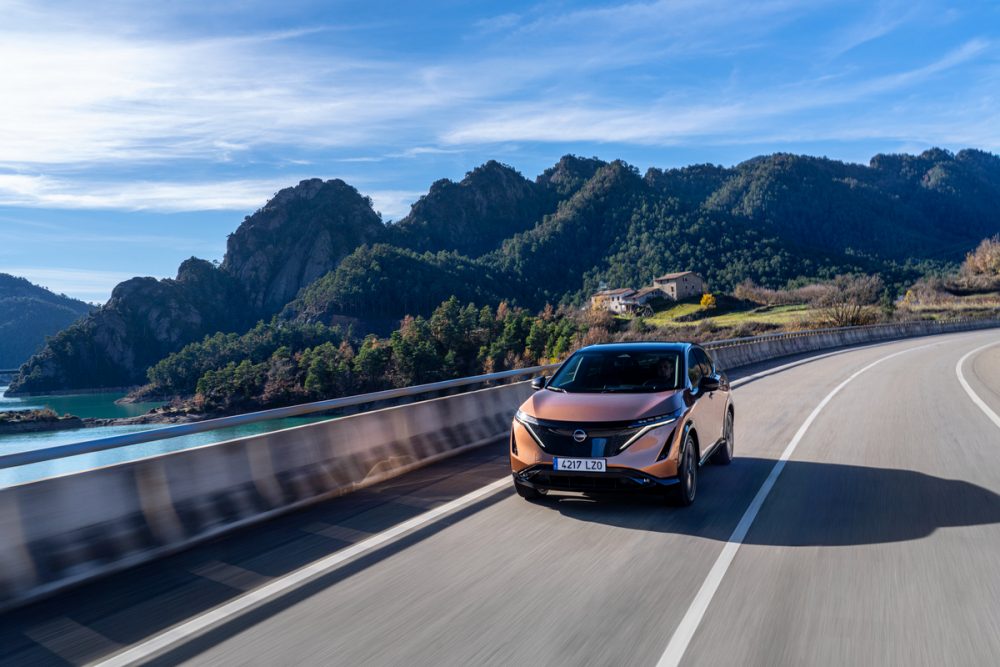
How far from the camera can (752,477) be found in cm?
901

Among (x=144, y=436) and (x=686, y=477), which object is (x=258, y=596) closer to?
(x=144, y=436)

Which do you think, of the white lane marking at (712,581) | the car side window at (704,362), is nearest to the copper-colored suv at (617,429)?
the white lane marking at (712,581)

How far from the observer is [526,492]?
7723mm

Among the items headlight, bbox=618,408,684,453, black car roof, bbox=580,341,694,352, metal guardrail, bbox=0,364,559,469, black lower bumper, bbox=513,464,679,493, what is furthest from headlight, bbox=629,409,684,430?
metal guardrail, bbox=0,364,559,469

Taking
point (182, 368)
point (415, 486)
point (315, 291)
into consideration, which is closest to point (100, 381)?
point (182, 368)

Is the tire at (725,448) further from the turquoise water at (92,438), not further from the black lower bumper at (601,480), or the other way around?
the turquoise water at (92,438)

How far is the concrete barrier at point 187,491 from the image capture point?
5.27m

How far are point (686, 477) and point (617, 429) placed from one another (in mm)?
930

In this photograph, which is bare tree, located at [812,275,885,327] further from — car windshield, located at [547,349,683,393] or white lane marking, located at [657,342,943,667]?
car windshield, located at [547,349,683,393]

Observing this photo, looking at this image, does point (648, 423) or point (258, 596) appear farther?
point (648, 423)

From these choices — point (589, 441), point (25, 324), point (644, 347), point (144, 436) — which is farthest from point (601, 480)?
point (25, 324)

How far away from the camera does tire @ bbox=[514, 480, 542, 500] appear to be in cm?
760

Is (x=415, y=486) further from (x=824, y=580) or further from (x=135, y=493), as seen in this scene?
(x=824, y=580)

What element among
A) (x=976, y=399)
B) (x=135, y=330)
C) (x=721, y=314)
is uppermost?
(x=135, y=330)
